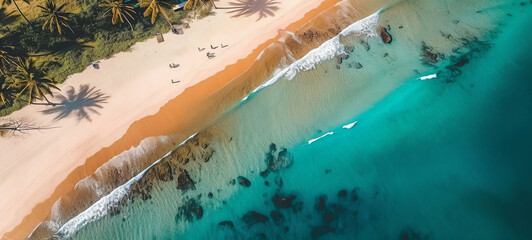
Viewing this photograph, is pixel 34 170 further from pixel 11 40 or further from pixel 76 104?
pixel 11 40

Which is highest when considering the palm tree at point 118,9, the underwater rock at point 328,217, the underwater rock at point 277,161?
the palm tree at point 118,9

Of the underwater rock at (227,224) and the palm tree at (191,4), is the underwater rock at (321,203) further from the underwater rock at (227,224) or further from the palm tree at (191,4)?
the palm tree at (191,4)

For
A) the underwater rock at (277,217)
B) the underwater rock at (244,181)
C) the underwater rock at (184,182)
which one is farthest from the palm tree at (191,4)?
the underwater rock at (277,217)

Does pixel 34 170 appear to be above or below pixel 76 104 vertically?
below

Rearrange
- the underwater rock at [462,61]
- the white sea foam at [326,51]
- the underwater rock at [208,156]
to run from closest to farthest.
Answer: the underwater rock at [208,156] → the white sea foam at [326,51] → the underwater rock at [462,61]

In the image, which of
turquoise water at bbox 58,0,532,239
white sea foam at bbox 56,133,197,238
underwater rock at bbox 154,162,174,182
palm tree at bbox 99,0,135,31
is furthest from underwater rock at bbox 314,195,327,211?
palm tree at bbox 99,0,135,31

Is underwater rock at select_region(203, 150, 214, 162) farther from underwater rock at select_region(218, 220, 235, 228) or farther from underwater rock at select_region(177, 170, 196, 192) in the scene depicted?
underwater rock at select_region(218, 220, 235, 228)

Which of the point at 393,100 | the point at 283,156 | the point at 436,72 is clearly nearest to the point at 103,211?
the point at 283,156
